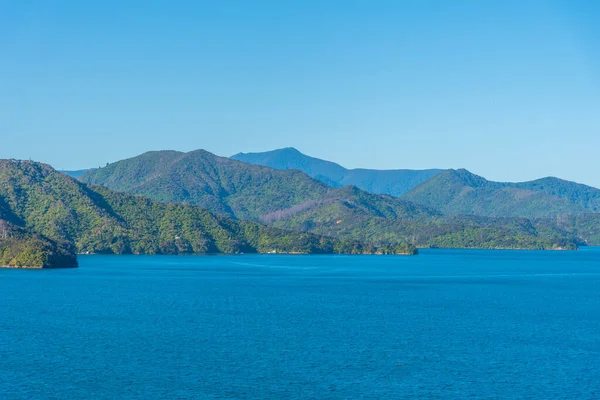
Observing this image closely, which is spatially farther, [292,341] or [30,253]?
[30,253]

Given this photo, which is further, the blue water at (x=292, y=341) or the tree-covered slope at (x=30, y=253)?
the tree-covered slope at (x=30, y=253)

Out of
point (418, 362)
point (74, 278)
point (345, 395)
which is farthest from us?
point (74, 278)

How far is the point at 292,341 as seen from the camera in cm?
6003

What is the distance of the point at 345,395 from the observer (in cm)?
4441

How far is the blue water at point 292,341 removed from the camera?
4638 centimetres

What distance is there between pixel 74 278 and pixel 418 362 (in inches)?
2754

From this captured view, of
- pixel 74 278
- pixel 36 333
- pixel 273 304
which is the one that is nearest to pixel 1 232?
pixel 74 278

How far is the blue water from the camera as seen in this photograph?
4638cm

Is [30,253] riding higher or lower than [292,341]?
higher

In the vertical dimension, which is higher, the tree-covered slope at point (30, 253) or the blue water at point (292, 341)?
the tree-covered slope at point (30, 253)

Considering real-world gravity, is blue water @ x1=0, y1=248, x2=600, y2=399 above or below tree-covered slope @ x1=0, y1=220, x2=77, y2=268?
below

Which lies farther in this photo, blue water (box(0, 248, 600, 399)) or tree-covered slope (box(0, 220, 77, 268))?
tree-covered slope (box(0, 220, 77, 268))

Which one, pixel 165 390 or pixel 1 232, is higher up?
pixel 1 232

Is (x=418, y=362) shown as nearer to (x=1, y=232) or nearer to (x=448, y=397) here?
(x=448, y=397)
